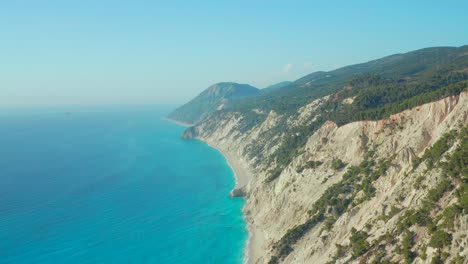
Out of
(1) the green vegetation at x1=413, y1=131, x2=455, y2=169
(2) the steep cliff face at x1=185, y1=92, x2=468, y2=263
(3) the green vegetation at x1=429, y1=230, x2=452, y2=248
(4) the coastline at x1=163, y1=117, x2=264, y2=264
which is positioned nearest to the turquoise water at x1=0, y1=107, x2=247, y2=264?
(4) the coastline at x1=163, y1=117, x2=264, y2=264

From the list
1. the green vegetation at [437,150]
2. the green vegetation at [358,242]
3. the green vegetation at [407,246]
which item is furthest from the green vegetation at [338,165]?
the green vegetation at [407,246]

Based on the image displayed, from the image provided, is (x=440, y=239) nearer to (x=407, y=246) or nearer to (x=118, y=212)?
(x=407, y=246)

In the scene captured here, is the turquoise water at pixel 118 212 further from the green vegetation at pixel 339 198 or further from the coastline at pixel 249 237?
the green vegetation at pixel 339 198

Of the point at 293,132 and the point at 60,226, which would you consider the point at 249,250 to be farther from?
the point at 293,132

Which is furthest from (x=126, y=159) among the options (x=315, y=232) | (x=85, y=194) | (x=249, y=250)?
(x=315, y=232)

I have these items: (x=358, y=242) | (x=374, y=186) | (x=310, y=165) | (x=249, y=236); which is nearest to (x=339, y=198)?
(x=374, y=186)

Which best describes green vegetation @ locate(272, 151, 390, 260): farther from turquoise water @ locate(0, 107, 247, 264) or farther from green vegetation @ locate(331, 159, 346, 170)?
turquoise water @ locate(0, 107, 247, 264)
